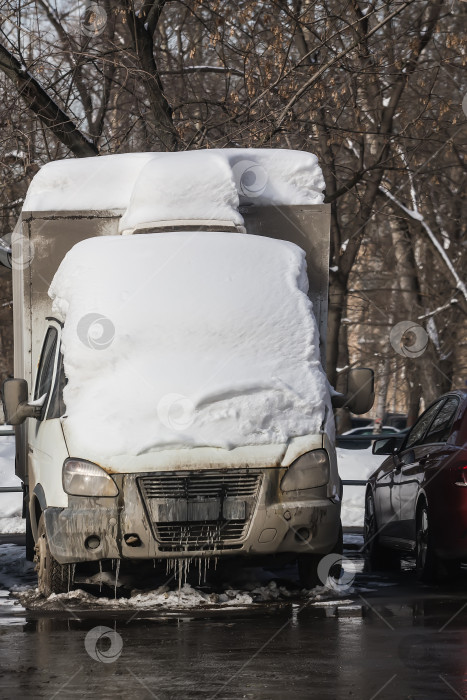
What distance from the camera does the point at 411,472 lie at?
10.8m

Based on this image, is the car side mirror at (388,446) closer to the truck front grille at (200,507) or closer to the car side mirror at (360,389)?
the car side mirror at (360,389)

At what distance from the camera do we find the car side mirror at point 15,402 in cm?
969

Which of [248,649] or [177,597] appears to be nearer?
[248,649]

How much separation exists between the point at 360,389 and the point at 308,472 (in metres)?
1.15

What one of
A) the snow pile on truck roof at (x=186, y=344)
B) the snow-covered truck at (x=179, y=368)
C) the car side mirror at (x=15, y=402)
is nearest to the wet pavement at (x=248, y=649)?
the snow-covered truck at (x=179, y=368)

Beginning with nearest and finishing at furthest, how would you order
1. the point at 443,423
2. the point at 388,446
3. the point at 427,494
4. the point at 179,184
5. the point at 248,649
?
the point at 248,649 < the point at 427,494 < the point at 179,184 < the point at 443,423 < the point at 388,446

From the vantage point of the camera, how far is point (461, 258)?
33750mm

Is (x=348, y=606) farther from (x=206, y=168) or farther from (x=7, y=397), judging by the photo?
(x=206, y=168)

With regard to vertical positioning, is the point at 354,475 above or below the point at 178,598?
below

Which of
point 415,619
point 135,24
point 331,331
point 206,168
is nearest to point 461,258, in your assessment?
point 331,331

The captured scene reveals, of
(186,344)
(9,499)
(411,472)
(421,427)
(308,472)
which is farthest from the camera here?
(9,499)

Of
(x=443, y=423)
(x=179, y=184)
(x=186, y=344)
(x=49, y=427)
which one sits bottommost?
(x=443, y=423)

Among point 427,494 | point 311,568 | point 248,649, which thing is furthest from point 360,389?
point 248,649

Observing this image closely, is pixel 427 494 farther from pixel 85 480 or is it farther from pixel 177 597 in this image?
pixel 85 480
